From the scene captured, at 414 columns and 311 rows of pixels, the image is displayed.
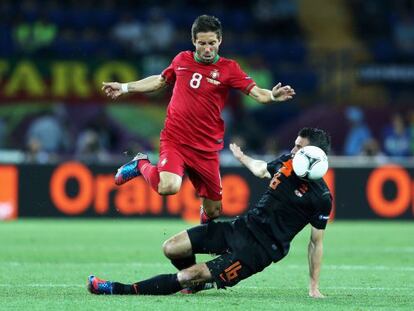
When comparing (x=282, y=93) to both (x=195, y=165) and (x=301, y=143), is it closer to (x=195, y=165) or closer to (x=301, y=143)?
(x=301, y=143)

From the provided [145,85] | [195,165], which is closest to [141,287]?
[195,165]

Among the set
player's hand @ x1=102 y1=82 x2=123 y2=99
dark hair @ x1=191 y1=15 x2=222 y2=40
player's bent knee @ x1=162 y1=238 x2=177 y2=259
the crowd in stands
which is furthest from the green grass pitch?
the crowd in stands

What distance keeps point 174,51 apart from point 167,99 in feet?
3.58

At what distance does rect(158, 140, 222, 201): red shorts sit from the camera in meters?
10.7

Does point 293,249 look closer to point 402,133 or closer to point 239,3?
point 402,133

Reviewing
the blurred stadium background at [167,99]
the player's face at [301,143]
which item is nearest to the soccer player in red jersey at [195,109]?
the player's face at [301,143]

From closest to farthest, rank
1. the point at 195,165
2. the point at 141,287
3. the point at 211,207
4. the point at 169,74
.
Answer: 1. the point at 141,287
2. the point at 195,165
3. the point at 169,74
4. the point at 211,207

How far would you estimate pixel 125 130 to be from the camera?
24609 mm

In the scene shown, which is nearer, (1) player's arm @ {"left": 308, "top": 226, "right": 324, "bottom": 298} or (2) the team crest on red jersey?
(1) player's arm @ {"left": 308, "top": 226, "right": 324, "bottom": 298}

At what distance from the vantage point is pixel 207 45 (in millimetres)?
10586

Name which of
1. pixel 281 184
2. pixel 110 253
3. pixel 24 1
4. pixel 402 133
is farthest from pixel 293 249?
pixel 24 1

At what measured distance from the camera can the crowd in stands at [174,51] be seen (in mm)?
23938

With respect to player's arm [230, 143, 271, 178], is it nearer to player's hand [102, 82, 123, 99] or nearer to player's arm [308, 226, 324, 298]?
player's arm [308, 226, 324, 298]

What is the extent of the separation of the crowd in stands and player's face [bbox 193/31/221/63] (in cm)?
1157
